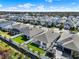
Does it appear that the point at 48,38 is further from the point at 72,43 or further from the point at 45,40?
the point at 72,43

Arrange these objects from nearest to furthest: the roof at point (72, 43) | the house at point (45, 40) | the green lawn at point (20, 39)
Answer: the roof at point (72, 43) → the house at point (45, 40) → the green lawn at point (20, 39)

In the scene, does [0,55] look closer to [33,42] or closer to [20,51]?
[20,51]

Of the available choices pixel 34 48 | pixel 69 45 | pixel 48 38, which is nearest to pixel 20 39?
pixel 34 48

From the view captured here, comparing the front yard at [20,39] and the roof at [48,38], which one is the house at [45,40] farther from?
the front yard at [20,39]

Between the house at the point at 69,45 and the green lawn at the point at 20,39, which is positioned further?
the green lawn at the point at 20,39

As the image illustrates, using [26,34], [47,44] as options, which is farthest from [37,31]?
[47,44]

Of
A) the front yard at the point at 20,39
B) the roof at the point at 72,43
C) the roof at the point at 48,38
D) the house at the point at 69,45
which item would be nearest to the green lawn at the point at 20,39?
the front yard at the point at 20,39

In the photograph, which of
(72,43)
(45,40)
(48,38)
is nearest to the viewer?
(72,43)

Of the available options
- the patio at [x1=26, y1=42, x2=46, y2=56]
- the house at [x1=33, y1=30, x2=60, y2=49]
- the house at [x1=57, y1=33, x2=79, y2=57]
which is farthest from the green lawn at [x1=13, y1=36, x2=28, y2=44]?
the house at [x1=57, y1=33, x2=79, y2=57]

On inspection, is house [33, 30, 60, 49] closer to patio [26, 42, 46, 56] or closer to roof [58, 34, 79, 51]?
patio [26, 42, 46, 56]

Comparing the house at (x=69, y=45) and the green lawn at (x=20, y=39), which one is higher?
the house at (x=69, y=45)

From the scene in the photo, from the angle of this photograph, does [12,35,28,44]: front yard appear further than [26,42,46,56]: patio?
Yes
